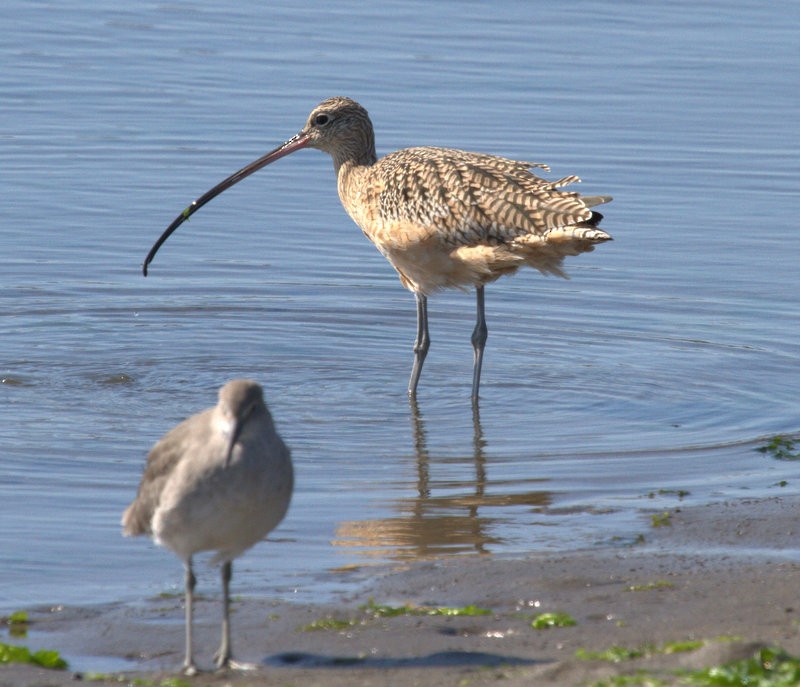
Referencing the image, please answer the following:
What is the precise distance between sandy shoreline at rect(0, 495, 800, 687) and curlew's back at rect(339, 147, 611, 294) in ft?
8.04

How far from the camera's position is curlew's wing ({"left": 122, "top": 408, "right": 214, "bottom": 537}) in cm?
495

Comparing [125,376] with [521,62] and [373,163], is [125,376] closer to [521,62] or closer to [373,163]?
[373,163]

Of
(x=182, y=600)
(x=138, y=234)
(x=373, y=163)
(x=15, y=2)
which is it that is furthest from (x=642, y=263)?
(x=15, y=2)

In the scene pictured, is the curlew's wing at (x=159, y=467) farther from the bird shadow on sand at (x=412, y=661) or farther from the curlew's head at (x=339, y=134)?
the curlew's head at (x=339, y=134)

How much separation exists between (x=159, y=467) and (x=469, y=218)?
389 cm

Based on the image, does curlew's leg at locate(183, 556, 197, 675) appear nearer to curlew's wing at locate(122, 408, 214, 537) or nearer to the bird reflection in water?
curlew's wing at locate(122, 408, 214, 537)

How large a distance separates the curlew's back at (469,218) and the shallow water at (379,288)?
29.7 inches

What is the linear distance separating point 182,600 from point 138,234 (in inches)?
252

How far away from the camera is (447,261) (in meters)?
8.88

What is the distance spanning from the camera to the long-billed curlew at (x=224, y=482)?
4.77m

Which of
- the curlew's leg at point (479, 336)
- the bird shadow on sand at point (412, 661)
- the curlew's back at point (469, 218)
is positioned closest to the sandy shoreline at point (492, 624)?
the bird shadow on sand at point (412, 661)

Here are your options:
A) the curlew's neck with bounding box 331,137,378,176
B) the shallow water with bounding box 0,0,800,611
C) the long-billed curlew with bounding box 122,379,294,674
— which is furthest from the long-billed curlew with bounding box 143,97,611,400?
the long-billed curlew with bounding box 122,379,294,674

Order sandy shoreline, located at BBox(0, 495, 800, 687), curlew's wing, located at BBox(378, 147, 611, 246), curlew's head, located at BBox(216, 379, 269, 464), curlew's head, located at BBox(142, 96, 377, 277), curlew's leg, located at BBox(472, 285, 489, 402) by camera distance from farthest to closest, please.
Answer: curlew's head, located at BBox(142, 96, 377, 277)
curlew's leg, located at BBox(472, 285, 489, 402)
curlew's wing, located at BBox(378, 147, 611, 246)
sandy shoreline, located at BBox(0, 495, 800, 687)
curlew's head, located at BBox(216, 379, 269, 464)

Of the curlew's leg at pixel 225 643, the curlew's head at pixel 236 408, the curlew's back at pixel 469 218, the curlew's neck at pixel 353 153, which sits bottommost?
the curlew's leg at pixel 225 643
